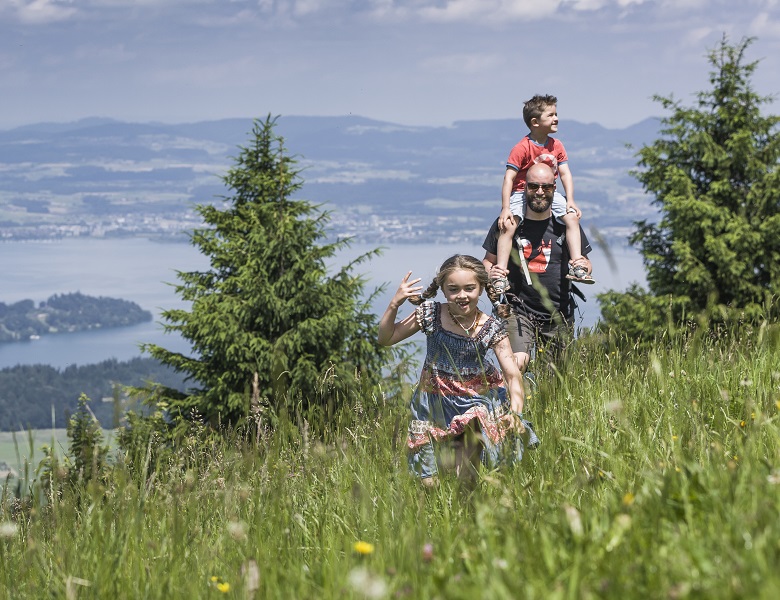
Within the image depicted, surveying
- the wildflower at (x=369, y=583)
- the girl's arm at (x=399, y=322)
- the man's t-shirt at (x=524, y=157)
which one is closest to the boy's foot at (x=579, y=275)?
the man's t-shirt at (x=524, y=157)

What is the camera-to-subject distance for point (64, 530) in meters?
2.85

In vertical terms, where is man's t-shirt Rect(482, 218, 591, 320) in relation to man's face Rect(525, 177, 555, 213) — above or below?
below

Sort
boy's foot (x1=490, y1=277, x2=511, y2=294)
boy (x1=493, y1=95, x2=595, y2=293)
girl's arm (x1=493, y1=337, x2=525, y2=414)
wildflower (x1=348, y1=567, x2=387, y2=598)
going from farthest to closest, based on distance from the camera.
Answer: boy (x1=493, y1=95, x2=595, y2=293) → boy's foot (x1=490, y1=277, x2=511, y2=294) → girl's arm (x1=493, y1=337, x2=525, y2=414) → wildflower (x1=348, y1=567, x2=387, y2=598)

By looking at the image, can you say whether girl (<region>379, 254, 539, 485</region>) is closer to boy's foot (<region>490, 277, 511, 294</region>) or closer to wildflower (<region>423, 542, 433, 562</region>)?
boy's foot (<region>490, 277, 511, 294</region>)

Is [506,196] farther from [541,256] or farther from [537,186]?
[541,256]

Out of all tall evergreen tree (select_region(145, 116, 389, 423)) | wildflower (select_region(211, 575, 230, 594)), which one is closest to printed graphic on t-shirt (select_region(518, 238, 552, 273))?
wildflower (select_region(211, 575, 230, 594))

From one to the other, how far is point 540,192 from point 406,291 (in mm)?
1997

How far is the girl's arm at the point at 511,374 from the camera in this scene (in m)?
3.97

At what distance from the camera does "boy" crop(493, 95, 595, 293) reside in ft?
19.4

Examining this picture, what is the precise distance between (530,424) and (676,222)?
22949mm

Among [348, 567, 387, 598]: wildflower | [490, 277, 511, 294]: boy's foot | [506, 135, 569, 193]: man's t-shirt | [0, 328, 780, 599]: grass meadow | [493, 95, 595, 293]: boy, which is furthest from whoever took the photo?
[506, 135, 569, 193]: man's t-shirt

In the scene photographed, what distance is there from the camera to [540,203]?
5.97 metres

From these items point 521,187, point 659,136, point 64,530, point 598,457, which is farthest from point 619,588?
point 659,136

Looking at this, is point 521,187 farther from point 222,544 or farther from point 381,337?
point 222,544
